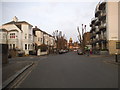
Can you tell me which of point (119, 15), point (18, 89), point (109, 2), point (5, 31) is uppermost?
point (109, 2)

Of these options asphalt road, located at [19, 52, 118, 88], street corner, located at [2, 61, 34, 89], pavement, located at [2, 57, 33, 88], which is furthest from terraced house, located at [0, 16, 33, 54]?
asphalt road, located at [19, 52, 118, 88]

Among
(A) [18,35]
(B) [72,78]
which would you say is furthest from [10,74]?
(A) [18,35]

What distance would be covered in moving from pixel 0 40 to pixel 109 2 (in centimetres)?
2995

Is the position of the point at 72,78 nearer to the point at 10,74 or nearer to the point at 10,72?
the point at 10,74

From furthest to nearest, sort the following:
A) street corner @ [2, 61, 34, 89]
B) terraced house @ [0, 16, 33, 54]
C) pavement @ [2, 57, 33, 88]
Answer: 1. terraced house @ [0, 16, 33, 54]
2. pavement @ [2, 57, 33, 88]
3. street corner @ [2, 61, 34, 89]

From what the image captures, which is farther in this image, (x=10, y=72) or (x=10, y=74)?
(x=10, y=72)

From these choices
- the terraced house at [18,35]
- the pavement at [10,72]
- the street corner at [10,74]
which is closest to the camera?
the street corner at [10,74]

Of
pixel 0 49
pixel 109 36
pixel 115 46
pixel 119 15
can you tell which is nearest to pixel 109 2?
pixel 119 15

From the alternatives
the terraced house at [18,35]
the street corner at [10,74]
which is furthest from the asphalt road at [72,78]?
the terraced house at [18,35]

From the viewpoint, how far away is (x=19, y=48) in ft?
147

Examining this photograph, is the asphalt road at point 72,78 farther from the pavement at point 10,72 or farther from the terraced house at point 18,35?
the terraced house at point 18,35

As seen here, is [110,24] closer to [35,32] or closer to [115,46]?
[115,46]

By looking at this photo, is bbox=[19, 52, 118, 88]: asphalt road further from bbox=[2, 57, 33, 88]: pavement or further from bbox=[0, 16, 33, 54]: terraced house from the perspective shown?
bbox=[0, 16, 33, 54]: terraced house

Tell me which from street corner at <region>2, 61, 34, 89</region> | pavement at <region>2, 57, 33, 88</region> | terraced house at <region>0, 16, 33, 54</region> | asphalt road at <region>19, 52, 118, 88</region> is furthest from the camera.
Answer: terraced house at <region>0, 16, 33, 54</region>
